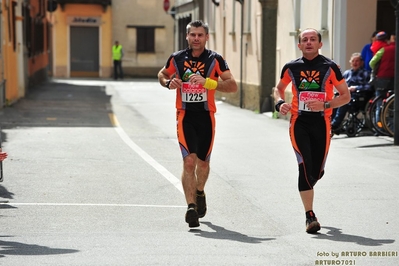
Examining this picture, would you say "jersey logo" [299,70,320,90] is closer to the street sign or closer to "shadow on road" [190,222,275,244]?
"shadow on road" [190,222,275,244]

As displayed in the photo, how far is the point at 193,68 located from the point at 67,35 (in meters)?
53.1

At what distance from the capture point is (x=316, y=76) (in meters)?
9.08

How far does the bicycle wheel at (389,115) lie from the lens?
57.7 ft

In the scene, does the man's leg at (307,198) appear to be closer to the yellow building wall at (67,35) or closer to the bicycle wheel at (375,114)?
the bicycle wheel at (375,114)

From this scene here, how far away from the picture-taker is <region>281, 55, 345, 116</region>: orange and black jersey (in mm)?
9086

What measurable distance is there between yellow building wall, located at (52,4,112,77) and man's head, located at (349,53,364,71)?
4395 cm

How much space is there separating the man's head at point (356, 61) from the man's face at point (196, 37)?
979 cm

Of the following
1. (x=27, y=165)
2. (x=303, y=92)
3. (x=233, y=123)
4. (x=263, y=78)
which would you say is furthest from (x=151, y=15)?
(x=303, y=92)

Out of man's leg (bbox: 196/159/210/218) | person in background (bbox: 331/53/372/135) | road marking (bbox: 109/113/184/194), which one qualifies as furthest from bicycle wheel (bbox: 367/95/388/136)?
man's leg (bbox: 196/159/210/218)

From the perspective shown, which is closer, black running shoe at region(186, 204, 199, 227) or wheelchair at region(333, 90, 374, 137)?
black running shoe at region(186, 204, 199, 227)

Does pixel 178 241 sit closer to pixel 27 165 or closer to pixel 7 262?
pixel 7 262

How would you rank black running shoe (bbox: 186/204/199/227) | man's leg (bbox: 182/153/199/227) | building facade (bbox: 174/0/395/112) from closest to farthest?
1. black running shoe (bbox: 186/204/199/227)
2. man's leg (bbox: 182/153/199/227)
3. building facade (bbox: 174/0/395/112)

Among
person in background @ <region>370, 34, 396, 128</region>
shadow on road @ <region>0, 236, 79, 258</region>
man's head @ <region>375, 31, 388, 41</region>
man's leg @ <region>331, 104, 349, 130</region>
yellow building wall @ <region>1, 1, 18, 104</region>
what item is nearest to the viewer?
shadow on road @ <region>0, 236, 79, 258</region>

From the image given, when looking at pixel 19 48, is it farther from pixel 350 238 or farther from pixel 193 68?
pixel 350 238
